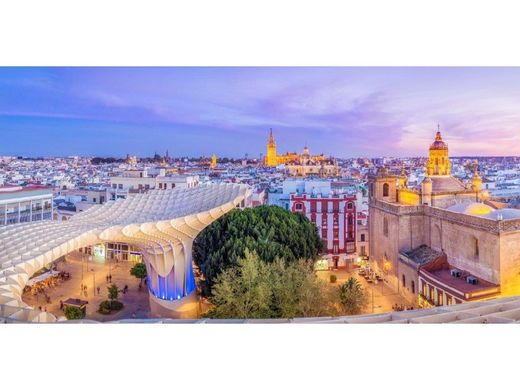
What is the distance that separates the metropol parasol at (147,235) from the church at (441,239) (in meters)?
7.17

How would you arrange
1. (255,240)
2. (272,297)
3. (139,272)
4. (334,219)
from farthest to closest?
(334,219) → (139,272) → (255,240) → (272,297)

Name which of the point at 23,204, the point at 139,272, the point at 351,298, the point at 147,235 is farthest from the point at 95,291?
the point at 351,298

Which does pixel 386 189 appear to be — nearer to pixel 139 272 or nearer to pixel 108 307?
pixel 139 272

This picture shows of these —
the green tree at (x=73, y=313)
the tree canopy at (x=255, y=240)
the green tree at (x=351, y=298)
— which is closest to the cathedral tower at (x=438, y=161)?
the tree canopy at (x=255, y=240)

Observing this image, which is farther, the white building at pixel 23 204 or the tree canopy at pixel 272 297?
the white building at pixel 23 204

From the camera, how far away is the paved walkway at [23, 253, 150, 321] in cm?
1630

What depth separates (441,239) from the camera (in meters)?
16.8

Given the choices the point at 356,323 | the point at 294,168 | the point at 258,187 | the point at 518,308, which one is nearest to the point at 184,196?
the point at 356,323

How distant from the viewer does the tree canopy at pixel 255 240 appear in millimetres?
14625

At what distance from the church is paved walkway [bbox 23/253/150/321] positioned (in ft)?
33.6

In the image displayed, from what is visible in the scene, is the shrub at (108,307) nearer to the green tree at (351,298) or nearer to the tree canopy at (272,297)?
the tree canopy at (272,297)

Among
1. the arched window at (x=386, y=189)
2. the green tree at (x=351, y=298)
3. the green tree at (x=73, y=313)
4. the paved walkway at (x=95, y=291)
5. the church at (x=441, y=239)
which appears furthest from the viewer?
the arched window at (x=386, y=189)

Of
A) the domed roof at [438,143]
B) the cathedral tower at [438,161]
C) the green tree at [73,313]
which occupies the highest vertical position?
the domed roof at [438,143]

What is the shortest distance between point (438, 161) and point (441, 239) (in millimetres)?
5529
